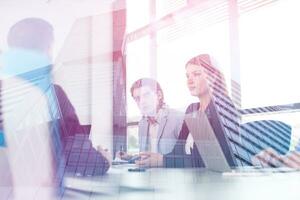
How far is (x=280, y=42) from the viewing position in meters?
1.31

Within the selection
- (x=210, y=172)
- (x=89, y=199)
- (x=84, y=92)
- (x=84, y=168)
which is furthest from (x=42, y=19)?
(x=210, y=172)

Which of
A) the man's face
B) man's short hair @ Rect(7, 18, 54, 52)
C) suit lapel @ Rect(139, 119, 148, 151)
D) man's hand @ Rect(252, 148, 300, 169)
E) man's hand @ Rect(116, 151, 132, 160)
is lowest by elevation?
man's hand @ Rect(252, 148, 300, 169)

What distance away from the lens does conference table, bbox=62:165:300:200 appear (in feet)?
3.74

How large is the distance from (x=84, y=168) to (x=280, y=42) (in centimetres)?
85

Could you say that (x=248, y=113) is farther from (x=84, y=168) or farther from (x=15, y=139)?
(x=15, y=139)

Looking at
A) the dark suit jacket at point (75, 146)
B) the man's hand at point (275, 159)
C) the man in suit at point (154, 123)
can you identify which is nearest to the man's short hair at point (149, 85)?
the man in suit at point (154, 123)

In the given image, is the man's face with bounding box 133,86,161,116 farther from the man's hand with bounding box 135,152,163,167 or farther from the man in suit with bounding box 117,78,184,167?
the man's hand with bounding box 135,152,163,167

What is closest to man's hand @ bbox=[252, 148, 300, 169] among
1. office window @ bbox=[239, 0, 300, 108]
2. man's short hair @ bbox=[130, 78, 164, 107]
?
office window @ bbox=[239, 0, 300, 108]

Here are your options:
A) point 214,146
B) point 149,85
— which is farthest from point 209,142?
point 149,85

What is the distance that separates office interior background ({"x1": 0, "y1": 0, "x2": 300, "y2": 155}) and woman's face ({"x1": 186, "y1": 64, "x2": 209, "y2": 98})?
0.07 feet

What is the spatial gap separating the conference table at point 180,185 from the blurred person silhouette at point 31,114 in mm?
88

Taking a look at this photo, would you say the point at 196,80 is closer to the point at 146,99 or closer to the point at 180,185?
the point at 146,99

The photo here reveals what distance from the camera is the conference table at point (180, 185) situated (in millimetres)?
1140

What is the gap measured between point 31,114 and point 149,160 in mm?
412
